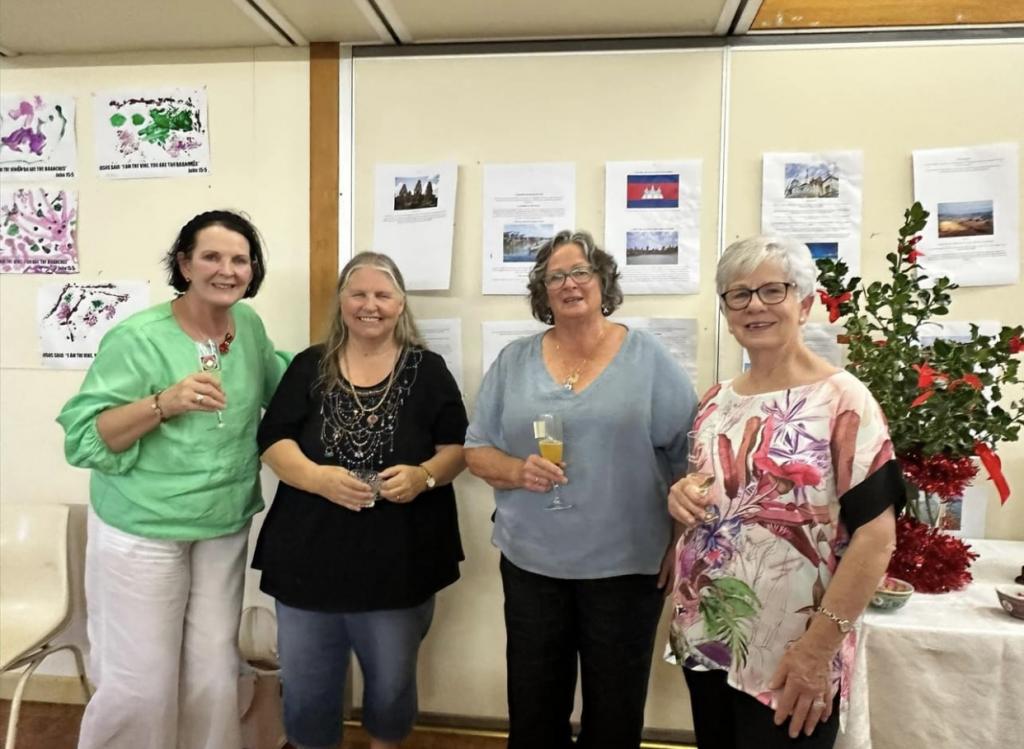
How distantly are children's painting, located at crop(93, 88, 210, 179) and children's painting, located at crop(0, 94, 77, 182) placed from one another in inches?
4.3

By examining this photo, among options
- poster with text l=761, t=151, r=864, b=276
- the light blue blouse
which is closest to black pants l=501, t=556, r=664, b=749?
the light blue blouse

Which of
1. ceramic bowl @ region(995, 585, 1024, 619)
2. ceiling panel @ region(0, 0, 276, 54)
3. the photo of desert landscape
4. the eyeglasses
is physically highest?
ceiling panel @ region(0, 0, 276, 54)

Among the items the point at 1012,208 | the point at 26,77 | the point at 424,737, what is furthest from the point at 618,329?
the point at 26,77

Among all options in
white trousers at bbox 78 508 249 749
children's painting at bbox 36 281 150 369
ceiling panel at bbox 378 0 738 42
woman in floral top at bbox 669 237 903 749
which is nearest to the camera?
woman in floral top at bbox 669 237 903 749

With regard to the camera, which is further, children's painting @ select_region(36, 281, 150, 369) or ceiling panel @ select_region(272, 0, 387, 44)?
children's painting @ select_region(36, 281, 150, 369)

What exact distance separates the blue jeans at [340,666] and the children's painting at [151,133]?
1.54 metres

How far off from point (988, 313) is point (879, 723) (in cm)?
129

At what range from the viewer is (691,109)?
207 centimetres

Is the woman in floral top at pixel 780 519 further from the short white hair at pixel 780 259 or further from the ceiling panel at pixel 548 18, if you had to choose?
the ceiling panel at pixel 548 18

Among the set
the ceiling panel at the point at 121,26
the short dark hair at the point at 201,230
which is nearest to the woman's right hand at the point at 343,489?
the short dark hair at the point at 201,230

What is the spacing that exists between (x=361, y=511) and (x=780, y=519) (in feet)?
3.30

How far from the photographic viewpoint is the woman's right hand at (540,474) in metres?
1.51

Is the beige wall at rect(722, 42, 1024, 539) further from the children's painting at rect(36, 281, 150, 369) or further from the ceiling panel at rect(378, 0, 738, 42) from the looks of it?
the children's painting at rect(36, 281, 150, 369)

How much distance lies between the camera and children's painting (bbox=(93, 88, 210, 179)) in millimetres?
2236
